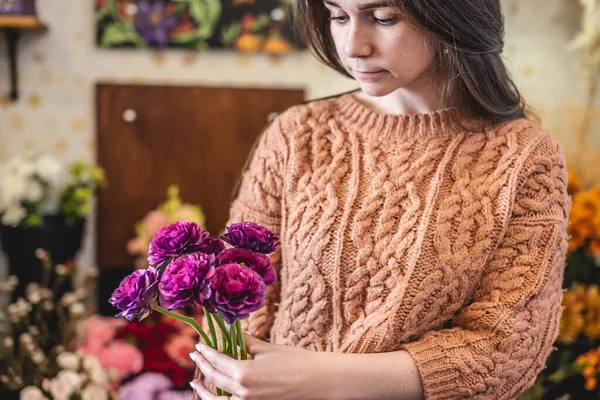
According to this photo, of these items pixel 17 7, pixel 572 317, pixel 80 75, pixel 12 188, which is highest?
pixel 17 7

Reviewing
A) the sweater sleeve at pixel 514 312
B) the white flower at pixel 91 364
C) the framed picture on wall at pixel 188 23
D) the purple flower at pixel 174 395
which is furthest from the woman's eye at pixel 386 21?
the framed picture on wall at pixel 188 23

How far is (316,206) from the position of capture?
1.01m

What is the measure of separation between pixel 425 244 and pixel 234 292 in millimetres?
401

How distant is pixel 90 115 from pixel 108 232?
1.58ft

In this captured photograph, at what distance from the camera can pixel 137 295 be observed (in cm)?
67

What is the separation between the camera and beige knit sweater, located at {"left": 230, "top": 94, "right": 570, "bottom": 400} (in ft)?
3.08

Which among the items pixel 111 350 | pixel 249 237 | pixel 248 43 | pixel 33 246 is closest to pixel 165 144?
pixel 248 43

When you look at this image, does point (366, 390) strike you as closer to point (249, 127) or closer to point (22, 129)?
point (249, 127)

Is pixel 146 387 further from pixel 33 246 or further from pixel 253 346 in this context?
pixel 33 246

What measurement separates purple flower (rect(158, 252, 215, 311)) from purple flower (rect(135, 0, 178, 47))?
2.00 meters

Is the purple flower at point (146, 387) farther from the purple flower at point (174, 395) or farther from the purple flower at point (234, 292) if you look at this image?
the purple flower at point (234, 292)

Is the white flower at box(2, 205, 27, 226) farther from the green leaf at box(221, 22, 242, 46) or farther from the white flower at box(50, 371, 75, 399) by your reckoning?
the green leaf at box(221, 22, 242, 46)

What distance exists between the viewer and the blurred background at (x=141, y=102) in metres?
2.29

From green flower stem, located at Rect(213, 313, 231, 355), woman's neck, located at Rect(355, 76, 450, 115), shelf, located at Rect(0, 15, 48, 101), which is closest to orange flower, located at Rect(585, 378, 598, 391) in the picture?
woman's neck, located at Rect(355, 76, 450, 115)
